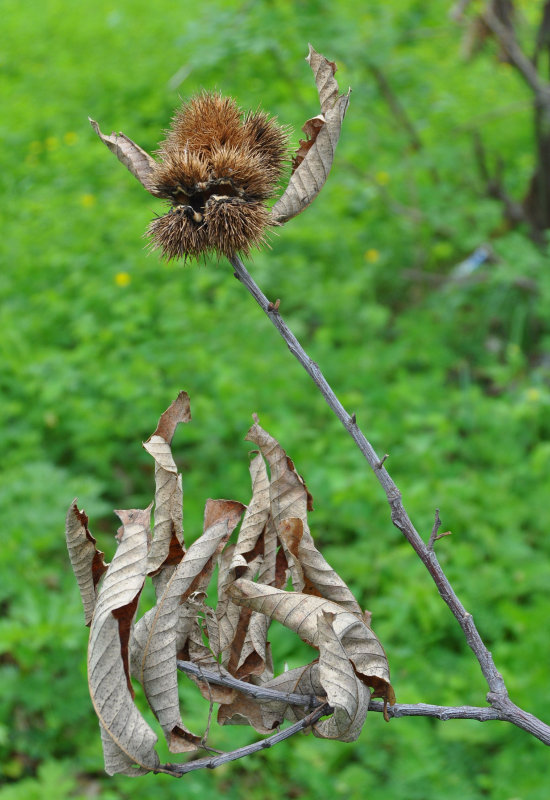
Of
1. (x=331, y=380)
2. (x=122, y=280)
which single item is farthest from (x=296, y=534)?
(x=122, y=280)

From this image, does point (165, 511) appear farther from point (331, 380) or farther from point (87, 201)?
point (87, 201)

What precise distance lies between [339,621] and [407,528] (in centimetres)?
12

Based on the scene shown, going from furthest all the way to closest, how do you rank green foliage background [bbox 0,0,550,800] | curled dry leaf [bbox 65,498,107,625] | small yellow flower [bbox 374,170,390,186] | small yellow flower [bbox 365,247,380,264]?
small yellow flower [bbox 374,170,390,186], small yellow flower [bbox 365,247,380,264], green foliage background [bbox 0,0,550,800], curled dry leaf [bbox 65,498,107,625]

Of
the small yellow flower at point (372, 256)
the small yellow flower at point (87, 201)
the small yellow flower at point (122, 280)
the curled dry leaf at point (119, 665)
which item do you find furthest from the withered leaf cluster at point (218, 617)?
the small yellow flower at point (87, 201)

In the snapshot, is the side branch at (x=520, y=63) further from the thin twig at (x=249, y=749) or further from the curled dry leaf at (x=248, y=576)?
the thin twig at (x=249, y=749)

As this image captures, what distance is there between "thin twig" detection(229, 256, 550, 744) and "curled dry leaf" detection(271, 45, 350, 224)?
8 cm

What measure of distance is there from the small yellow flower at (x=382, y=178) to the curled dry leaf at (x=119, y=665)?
4.39 metres

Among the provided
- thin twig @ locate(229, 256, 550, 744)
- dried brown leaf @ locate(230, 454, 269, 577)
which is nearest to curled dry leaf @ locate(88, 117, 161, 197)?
thin twig @ locate(229, 256, 550, 744)

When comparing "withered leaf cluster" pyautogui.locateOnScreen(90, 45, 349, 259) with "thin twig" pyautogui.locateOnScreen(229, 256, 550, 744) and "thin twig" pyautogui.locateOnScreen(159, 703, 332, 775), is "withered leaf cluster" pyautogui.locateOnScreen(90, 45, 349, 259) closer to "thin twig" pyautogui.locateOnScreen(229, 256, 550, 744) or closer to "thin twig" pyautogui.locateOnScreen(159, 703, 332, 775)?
"thin twig" pyautogui.locateOnScreen(229, 256, 550, 744)

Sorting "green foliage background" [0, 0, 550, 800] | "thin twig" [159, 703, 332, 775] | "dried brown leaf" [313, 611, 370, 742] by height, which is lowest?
"thin twig" [159, 703, 332, 775]

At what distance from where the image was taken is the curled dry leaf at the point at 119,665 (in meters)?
0.69

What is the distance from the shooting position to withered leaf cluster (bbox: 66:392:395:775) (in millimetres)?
706

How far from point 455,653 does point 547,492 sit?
775 mm

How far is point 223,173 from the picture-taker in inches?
31.4
